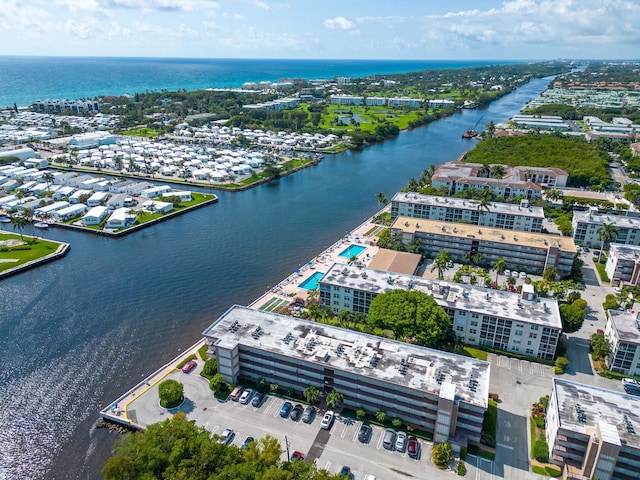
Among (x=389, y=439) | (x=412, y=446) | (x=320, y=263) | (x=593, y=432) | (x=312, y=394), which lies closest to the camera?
(x=593, y=432)

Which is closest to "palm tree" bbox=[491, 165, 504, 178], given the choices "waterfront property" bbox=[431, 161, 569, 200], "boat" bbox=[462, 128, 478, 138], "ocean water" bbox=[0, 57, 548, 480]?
"waterfront property" bbox=[431, 161, 569, 200]

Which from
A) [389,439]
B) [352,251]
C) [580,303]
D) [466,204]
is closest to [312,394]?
[389,439]

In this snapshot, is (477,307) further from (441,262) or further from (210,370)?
(210,370)

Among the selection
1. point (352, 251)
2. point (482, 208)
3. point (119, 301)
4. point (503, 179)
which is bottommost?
point (119, 301)

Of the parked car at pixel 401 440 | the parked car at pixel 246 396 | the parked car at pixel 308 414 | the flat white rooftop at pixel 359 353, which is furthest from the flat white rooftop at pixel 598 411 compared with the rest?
the parked car at pixel 246 396

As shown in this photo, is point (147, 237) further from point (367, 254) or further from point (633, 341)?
point (633, 341)

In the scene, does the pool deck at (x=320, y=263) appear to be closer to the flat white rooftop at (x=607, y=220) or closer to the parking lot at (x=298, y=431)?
the parking lot at (x=298, y=431)

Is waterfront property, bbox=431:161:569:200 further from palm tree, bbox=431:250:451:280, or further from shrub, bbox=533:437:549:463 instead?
shrub, bbox=533:437:549:463
